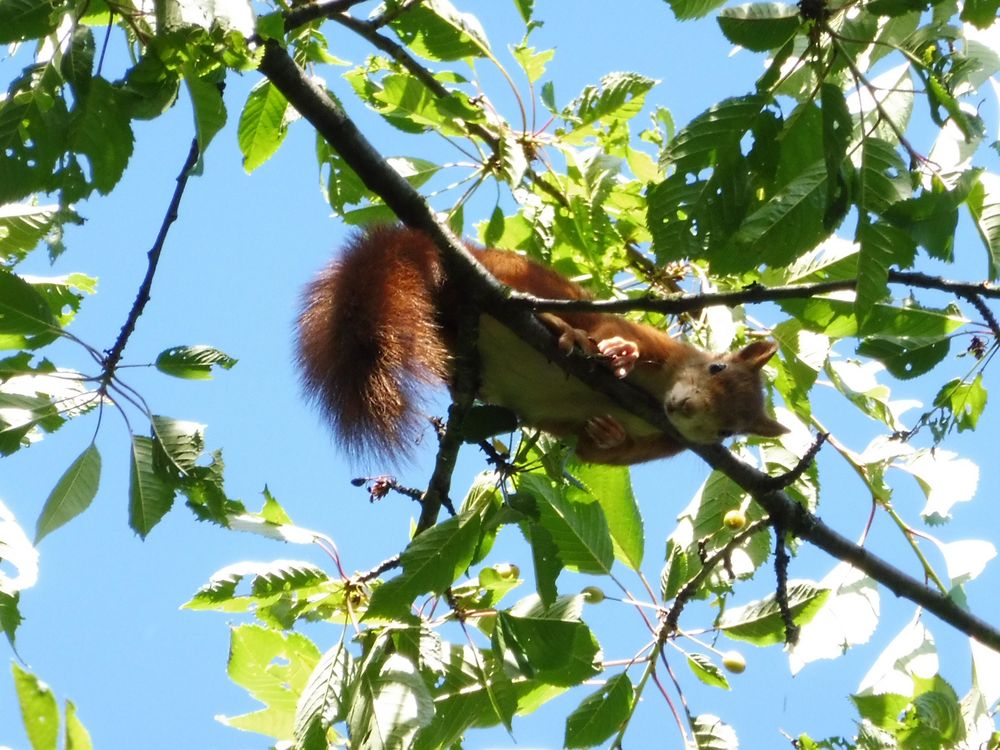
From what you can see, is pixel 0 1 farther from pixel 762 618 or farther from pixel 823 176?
pixel 762 618

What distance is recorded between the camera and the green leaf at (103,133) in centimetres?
228

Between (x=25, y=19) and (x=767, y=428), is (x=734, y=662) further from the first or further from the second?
(x=25, y=19)

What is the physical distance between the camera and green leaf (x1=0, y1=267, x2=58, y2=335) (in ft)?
8.52

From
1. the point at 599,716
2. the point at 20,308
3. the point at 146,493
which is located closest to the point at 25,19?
the point at 20,308

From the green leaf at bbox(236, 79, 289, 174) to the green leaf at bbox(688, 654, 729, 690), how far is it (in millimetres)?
2276

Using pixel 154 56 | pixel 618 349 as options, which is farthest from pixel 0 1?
pixel 618 349

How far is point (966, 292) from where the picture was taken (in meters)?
2.31

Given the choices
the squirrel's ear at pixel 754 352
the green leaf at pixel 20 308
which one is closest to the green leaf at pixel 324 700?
the green leaf at pixel 20 308

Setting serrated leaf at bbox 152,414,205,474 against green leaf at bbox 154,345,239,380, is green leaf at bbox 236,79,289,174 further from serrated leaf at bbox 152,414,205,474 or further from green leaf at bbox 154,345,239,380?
serrated leaf at bbox 152,414,205,474

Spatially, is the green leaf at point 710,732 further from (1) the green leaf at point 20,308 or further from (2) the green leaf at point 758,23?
(1) the green leaf at point 20,308

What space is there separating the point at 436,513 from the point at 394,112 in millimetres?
1469

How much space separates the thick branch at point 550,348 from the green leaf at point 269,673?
3.89ft

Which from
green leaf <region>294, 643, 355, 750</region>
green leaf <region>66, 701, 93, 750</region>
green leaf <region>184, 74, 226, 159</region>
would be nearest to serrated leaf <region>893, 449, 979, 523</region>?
green leaf <region>294, 643, 355, 750</region>

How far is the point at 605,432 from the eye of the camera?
423cm
